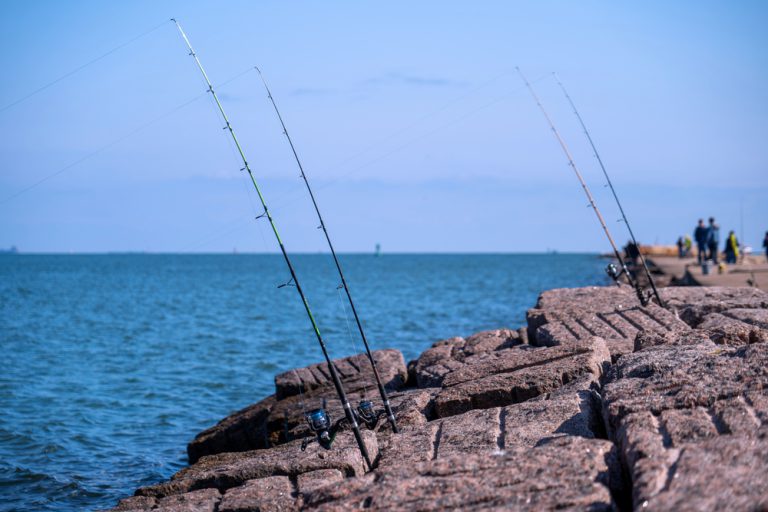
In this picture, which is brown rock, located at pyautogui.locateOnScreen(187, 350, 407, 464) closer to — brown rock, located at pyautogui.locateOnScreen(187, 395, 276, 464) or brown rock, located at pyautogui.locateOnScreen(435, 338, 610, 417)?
brown rock, located at pyautogui.locateOnScreen(187, 395, 276, 464)

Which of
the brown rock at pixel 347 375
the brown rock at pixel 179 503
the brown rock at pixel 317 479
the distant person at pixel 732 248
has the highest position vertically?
the distant person at pixel 732 248

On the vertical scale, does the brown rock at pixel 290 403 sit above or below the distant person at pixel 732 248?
below

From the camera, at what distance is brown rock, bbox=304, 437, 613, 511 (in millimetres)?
4066

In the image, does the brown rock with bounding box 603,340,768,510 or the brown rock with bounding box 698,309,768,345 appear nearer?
the brown rock with bounding box 603,340,768,510

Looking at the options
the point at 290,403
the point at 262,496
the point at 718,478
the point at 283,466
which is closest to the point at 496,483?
the point at 718,478

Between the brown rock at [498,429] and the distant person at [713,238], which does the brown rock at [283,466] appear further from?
the distant person at [713,238]

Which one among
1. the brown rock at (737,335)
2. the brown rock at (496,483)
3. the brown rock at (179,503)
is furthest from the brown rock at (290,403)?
the brown rock at (496,483)

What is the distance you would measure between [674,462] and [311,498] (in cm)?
177

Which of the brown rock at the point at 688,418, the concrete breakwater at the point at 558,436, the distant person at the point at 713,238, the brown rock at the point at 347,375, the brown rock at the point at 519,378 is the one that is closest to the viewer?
the brown rock at the point at 688,418

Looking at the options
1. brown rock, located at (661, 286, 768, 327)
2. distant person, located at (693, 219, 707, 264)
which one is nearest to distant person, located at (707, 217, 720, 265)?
distant person, located at (693, 219, 707, 264)

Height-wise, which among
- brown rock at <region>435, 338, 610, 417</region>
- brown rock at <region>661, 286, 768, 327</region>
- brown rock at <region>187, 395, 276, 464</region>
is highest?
brown rock at <region>661, 286, 768, 327</region>

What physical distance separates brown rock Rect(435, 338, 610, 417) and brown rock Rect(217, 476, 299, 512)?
195 centimetres

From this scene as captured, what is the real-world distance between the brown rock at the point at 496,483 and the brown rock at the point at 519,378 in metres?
2.28

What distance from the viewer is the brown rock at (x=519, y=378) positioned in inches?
273
